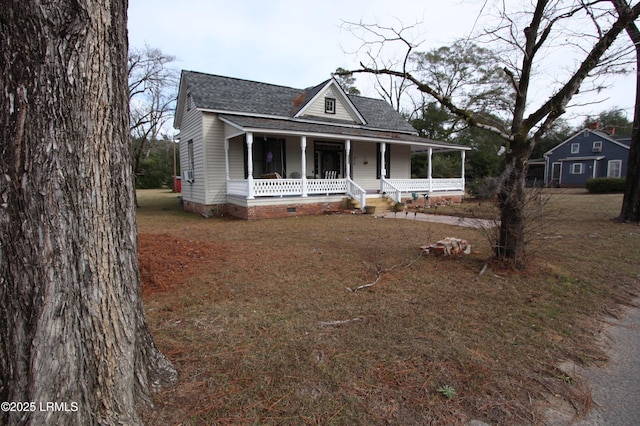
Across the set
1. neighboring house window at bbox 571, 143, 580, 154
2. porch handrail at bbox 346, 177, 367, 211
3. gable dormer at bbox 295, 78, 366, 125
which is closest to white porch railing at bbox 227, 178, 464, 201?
porch handrail at bbox 346, 177, 367, 211

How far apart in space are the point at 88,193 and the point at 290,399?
174cm

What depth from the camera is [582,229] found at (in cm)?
914

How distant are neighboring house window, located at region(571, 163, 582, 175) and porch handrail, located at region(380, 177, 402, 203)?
30.5 m

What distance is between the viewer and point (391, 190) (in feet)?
50.9

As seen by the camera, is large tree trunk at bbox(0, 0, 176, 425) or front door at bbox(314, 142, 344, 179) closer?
large tree trunk at bbox(0, 0, 176, 425)

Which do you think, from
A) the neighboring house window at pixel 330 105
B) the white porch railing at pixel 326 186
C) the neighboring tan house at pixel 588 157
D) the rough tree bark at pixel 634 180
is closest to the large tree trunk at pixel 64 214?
the white porch railing at pixel 326 186

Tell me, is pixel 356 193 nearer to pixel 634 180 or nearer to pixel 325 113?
pixel 325 113

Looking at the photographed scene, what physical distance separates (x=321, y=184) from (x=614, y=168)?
34.3 m

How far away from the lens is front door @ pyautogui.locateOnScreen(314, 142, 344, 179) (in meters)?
16.5

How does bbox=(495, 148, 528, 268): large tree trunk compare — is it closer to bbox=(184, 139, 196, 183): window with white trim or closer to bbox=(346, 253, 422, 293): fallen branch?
bbox=(346, 253, 422, 293): fallen branch

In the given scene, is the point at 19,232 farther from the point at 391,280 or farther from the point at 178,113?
the point at 178,113

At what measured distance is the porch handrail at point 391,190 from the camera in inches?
596

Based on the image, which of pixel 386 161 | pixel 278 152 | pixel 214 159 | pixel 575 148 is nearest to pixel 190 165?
pixel 214 159

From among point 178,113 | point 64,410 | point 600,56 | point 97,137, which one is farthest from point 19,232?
point 178,113
